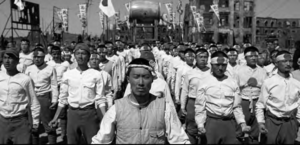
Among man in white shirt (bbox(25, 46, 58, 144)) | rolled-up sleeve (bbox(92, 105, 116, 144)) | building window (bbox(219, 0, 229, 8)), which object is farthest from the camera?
building window (bbox(219, 0, 229, 8))

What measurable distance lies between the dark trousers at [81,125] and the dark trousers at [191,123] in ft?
6.57

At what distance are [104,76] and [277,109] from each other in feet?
9.00

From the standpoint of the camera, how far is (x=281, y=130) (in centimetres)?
427

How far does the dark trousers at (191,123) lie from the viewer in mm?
5668

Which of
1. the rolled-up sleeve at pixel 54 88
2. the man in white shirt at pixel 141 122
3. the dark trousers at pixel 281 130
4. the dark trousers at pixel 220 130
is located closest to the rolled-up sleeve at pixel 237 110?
the dark trousers at pixel 220 130

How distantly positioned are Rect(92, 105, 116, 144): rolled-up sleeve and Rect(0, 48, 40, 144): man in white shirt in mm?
1760

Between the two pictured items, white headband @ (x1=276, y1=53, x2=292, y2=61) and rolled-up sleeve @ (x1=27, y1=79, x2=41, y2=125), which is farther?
white headband @ (x1=276, y1=53, x2=292, y2=61)

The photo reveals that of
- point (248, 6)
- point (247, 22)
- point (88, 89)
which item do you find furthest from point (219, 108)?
point (248, 6)

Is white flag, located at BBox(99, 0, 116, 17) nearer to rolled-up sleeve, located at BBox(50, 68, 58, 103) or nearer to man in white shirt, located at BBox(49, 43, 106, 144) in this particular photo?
rolled-up sleeve, located at BBox(50, 68, 58, 103)

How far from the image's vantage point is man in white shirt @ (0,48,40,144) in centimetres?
395

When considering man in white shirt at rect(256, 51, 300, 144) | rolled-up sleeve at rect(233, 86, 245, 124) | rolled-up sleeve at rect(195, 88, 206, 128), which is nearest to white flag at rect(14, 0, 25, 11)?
rolled-up sleeve at rect(195, 88, 206, 128)

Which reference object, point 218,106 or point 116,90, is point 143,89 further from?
point 116,90

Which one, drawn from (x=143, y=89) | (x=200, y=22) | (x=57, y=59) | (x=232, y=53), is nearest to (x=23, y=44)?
(x=57, y=59)

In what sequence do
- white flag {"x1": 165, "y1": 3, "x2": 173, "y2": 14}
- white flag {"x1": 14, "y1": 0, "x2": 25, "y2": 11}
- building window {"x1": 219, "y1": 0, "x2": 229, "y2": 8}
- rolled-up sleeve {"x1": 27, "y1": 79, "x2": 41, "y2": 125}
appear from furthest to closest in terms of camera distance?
building window {"x1": 219, "y1": 0, "x2": 229, "y2": 8} < white flag {"x1": 165, "y1": 3, "x2": 173, "y2": 14} < white flag {"x1": 14, "y1": 0, "x2": 25, "y2": 11} < rolled-up sleeve {"x1": 27, "y1": 79, "x2": 41, "y2": 125}
